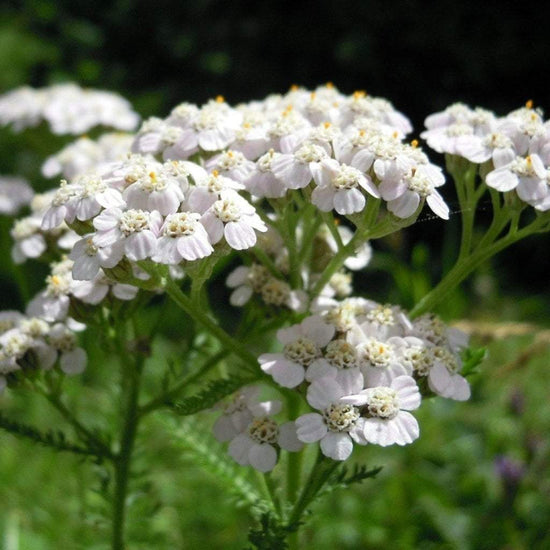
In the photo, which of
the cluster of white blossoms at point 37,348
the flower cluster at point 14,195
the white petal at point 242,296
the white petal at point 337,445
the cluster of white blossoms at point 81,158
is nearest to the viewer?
the white petal at point 337,445

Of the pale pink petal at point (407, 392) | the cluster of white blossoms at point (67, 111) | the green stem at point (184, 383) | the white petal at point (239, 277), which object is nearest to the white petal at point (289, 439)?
the pale pink petal at point (407, 392)

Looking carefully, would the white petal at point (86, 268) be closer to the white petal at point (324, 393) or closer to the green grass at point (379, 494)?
the white petal at point (324, 393)

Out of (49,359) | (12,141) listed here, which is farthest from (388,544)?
(12,141)

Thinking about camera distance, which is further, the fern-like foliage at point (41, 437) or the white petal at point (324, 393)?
the fern-like foliage at point (41, 437)

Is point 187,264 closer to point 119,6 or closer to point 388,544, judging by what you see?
point 388,544

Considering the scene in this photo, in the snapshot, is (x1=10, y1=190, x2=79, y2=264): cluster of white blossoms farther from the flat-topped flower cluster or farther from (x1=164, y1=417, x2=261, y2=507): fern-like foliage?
the flat-topped flower cluster

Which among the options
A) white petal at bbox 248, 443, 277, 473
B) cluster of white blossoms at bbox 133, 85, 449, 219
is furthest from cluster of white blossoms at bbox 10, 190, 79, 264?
white petal at bbox 248, 443, 277, 473

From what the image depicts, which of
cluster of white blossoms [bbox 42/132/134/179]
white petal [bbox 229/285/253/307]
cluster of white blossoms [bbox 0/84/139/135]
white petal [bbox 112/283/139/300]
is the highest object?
cluster of white blossoms [bbox 0/84/139/135]

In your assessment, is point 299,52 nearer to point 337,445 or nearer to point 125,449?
point 125,449
